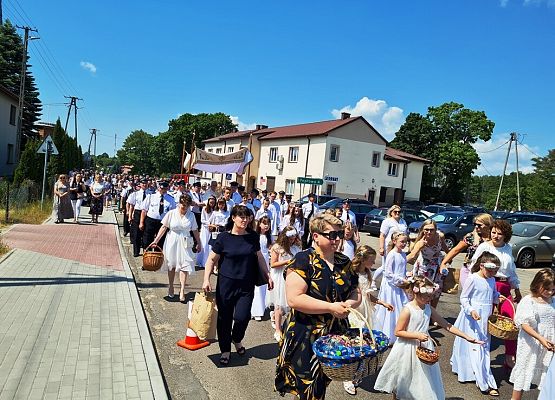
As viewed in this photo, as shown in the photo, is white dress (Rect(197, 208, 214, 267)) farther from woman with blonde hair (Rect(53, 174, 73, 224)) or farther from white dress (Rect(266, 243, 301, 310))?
woman with blonde hair (Rect(53, 174, 73, 224))

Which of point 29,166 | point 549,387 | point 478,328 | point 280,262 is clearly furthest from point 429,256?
point 29,166

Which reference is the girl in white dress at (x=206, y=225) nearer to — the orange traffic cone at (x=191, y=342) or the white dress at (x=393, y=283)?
the orange traffic cone at (x=191, y=342)

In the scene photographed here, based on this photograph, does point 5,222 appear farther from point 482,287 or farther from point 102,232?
point 482,287

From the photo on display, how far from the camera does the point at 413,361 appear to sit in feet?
12.3

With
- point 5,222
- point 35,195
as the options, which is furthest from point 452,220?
point 35,195

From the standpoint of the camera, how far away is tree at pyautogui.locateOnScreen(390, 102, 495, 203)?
4828 cm

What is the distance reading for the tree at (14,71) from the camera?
41.3 meters

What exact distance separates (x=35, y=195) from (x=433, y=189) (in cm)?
4268

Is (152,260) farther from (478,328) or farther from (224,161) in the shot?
(224,161)

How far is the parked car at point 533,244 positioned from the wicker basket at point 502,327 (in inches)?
443

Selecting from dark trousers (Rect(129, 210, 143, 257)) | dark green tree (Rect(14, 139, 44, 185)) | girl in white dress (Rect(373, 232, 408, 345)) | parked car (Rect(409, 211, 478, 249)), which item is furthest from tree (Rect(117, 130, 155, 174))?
girl in white dress (Rect(373, 232, 408, 345))

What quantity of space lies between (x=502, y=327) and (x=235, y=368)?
3015 millimetres

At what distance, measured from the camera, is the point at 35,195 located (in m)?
19.9

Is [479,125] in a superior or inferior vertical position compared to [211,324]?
superior
